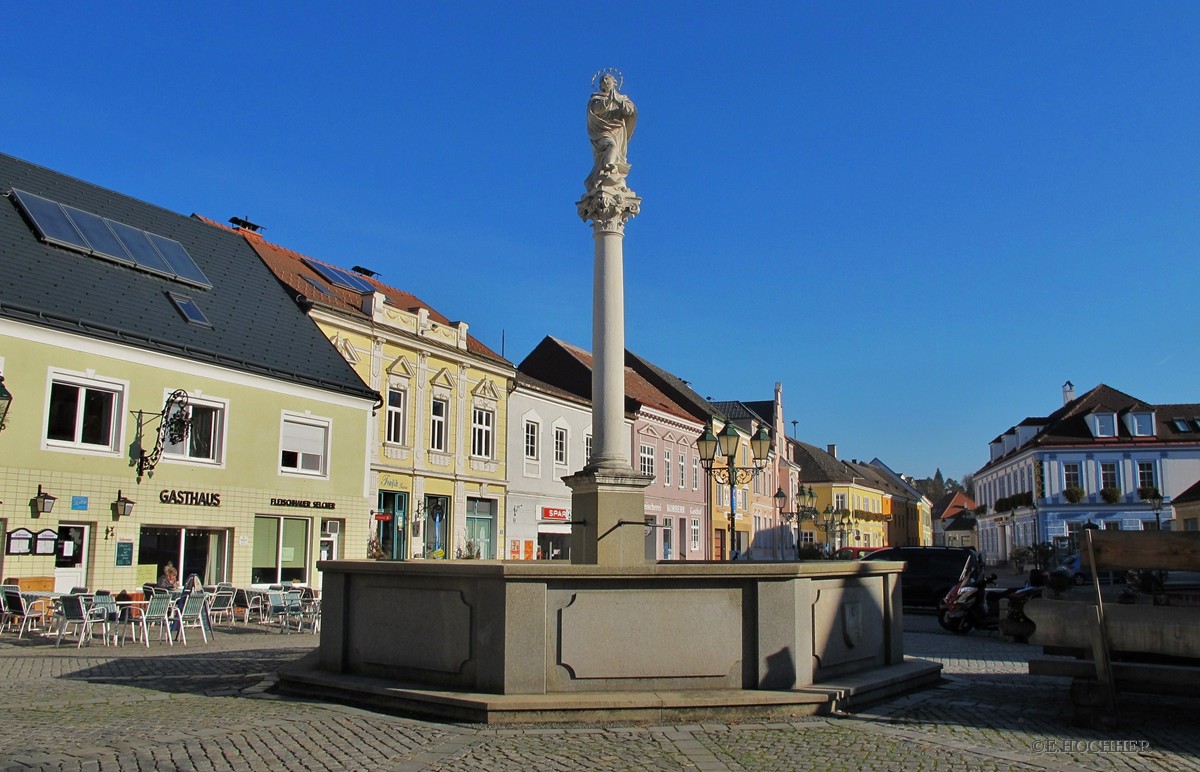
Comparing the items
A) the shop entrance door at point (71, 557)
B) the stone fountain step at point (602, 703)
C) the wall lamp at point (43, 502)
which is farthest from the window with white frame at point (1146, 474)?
the wall lamp at point (43, 502)

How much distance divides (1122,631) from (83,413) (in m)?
19.2

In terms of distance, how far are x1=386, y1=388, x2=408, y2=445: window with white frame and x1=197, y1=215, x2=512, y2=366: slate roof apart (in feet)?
6.95

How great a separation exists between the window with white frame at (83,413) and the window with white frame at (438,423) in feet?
38.8

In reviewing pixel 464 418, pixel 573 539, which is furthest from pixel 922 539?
pixel 573 539

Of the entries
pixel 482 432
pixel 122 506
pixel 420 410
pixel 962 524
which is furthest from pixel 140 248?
pixel 962 524

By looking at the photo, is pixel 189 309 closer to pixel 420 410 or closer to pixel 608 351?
pixel 420 410

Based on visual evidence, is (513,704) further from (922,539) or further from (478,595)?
(922,539)

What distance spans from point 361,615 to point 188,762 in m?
2.87

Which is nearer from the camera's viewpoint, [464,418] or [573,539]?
[573,539]

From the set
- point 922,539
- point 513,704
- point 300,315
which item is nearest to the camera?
point 513,704

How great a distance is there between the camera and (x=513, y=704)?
27.2 feet

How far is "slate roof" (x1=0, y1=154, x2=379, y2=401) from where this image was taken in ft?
66.5

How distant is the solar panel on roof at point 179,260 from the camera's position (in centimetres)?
2478

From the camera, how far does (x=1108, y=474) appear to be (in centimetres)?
5538
